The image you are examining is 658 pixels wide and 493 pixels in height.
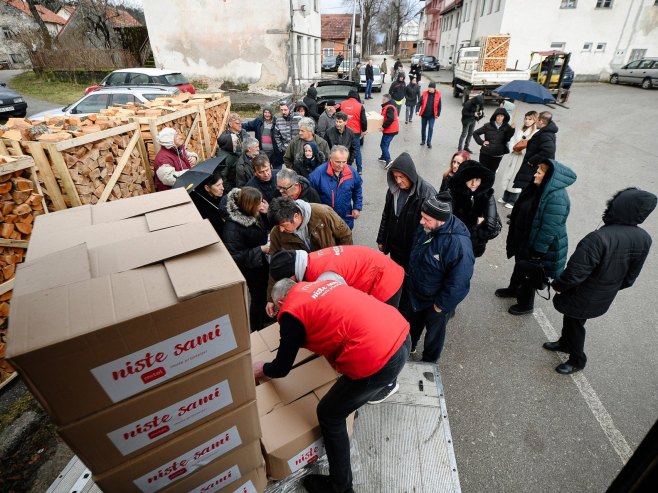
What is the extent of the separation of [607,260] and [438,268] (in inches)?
51.9

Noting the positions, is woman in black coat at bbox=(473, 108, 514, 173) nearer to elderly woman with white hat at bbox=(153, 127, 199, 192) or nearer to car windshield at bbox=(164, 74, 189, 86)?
elderly woman with white hat at bbox=(153, 127, 199, 192)

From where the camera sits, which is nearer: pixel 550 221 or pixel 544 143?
pixel 550 221

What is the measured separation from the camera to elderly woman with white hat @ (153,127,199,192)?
14.5ft

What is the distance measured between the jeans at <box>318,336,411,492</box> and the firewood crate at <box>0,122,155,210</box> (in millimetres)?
3512

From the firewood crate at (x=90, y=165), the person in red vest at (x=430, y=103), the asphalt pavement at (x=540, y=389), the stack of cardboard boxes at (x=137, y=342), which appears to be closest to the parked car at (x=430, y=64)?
the person in red vest at (x=430, y=103)

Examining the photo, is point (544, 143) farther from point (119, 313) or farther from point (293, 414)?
point (119, 313)

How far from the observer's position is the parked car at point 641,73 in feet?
62.3

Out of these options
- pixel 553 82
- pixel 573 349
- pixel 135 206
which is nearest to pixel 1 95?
pixel 135 206

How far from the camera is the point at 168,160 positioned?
4539mm

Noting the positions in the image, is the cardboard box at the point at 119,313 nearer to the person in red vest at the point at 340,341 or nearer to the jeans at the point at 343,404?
the person in red vest at the point at 340,341

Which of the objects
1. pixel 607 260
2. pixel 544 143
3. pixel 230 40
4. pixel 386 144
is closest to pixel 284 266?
pixel 607 260

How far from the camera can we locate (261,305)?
3.75m

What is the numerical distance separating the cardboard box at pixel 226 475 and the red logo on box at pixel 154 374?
74 cm

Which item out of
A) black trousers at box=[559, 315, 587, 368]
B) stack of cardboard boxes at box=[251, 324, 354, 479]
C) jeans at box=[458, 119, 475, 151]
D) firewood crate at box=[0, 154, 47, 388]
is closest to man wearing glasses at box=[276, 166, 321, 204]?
stack of cardboard boxes at box=[251, 324, 354, 479]
